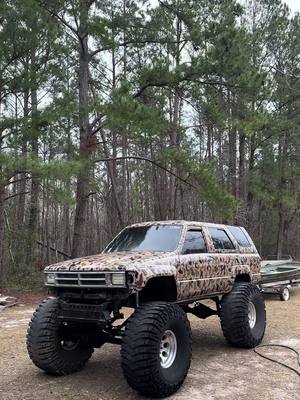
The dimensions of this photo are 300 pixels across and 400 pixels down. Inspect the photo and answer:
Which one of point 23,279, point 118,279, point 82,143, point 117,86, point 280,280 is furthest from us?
point 23,279

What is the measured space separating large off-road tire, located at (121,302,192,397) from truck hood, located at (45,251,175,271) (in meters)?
0.56

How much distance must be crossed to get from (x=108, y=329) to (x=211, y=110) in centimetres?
1082

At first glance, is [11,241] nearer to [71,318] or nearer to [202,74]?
[202,74]

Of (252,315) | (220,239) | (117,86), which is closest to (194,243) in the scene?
(220,239)

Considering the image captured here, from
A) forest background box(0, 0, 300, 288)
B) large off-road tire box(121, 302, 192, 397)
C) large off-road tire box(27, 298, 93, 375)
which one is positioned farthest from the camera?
forest background box(0, 0, 300, 288)

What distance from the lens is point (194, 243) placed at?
26.3 feet

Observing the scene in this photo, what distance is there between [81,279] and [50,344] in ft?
3.42

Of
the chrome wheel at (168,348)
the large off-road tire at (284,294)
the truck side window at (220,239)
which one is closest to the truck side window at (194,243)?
the truck side window at (220,239)

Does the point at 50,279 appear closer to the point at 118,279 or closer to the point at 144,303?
the point at 118,279

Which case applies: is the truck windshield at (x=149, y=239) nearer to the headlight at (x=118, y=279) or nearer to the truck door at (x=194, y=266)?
the truck door at (x=194, y=266)

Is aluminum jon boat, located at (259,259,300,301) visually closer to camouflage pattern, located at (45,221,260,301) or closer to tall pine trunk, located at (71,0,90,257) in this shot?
camouflage pattern, located at (45,221,260,301)

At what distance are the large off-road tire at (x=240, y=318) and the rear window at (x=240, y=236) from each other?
1.03 metres

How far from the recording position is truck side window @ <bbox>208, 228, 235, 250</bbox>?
8639 millimetres

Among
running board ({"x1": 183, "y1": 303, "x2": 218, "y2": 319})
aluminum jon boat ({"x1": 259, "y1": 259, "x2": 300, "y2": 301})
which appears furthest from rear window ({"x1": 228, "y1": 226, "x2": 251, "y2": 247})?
aluminum jon boat ({"x1": 259, "y1": 259, "x2": 300, "y2": 301})
